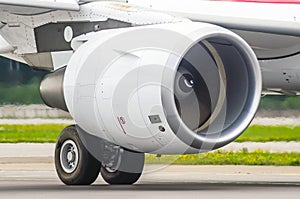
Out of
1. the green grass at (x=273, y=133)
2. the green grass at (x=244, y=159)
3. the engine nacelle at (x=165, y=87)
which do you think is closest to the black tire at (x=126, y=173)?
the engine nacelle at (x=165, y=87)

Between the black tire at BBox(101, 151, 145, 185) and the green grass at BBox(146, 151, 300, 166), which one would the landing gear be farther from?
the green grass at BBox(146, 151, 300, 166)

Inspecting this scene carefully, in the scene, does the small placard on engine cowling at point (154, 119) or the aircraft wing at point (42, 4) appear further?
the aircraft wing at point (42, 4)

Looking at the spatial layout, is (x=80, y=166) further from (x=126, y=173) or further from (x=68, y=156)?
A: (x=126, y=173)

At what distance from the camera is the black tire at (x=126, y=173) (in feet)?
44.3

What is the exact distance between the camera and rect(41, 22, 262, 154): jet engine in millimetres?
11219

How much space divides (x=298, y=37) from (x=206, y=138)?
1.90 m

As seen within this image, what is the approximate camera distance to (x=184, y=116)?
11773 millimetres

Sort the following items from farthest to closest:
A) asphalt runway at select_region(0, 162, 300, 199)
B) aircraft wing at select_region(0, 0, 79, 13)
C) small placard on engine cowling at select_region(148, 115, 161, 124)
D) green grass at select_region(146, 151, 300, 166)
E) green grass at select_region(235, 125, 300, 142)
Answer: green grass at select_region(146, 151, 300, 166) < green grass at select_region(235, 125, 300, 142) < aircraft wing at select_region(0, 0, 79, 13) < asphalt runway at select_region(0, 162, 300, 199) < small placard on engine cowling at select_region(148, 115, 161, 124)

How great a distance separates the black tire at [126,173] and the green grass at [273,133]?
4.30m

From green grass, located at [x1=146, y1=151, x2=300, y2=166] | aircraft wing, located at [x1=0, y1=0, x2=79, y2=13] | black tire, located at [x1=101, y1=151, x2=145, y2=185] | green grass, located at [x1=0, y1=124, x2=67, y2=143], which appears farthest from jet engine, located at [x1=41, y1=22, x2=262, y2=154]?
green grass, located at [x1=146, y1=151, x2=300, y2=166]

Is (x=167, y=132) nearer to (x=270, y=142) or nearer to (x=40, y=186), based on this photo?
(x=40, y=186)

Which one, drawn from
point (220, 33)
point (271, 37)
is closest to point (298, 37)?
point (271, 37)

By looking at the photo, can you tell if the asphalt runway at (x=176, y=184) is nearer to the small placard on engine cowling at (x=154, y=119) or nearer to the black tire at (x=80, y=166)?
the black tire at (x=80, y=166)

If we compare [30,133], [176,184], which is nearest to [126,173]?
[176,184]
